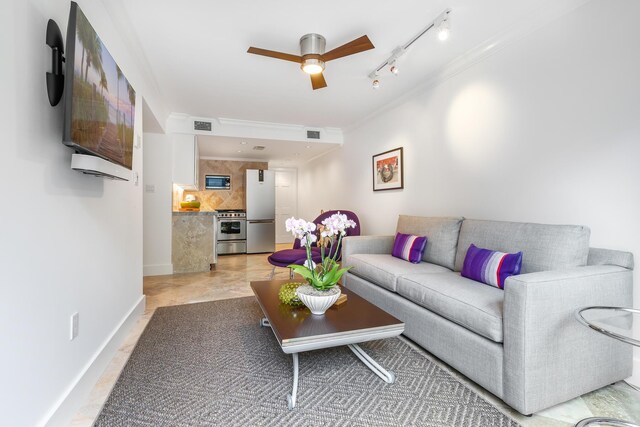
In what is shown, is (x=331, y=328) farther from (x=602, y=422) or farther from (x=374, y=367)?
(x=602, y=422)

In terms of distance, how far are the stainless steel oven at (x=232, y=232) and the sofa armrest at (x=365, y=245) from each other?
13.1 feet

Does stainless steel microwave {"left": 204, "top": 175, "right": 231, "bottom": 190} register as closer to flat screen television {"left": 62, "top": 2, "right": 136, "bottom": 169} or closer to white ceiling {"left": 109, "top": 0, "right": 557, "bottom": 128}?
white ceiling {"left": 109, "top": 0, "right": 557, "bottom": 128}

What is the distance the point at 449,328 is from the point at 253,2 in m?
2.51

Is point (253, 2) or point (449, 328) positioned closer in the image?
point (449, 328)

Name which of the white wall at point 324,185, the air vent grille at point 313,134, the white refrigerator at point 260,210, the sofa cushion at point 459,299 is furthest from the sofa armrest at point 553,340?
the white refrigerator at point 260,210

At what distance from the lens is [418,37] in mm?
2461

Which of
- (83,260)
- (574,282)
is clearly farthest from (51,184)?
(574,282)

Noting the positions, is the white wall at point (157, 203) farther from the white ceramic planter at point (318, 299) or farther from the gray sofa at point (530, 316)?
the gray sofa at point (530, 316)

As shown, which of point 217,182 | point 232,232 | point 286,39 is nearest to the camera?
point 286,39

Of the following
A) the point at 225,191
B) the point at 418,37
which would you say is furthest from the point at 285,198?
the point at 418,37

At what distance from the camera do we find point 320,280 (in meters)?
1.91

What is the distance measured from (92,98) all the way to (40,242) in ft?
2.33

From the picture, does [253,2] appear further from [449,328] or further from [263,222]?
[263,222]

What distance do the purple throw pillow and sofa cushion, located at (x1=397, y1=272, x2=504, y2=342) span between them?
0.19 feet
